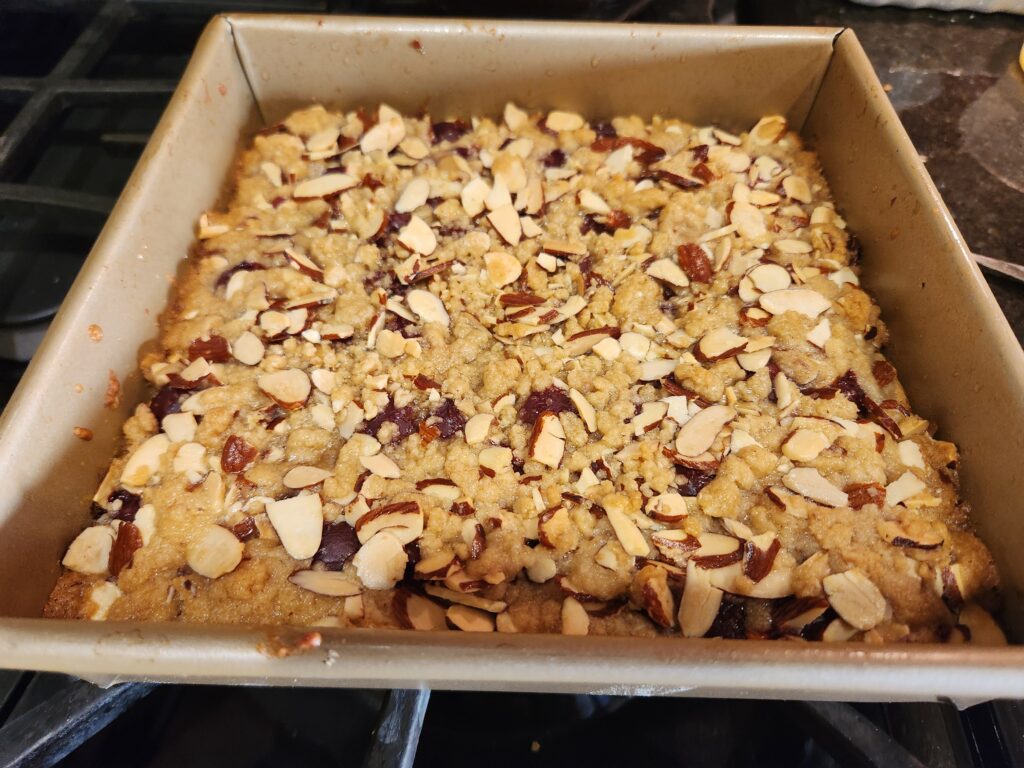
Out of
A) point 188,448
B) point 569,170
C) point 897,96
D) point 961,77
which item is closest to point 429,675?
point 188,448

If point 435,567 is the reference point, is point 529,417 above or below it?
above

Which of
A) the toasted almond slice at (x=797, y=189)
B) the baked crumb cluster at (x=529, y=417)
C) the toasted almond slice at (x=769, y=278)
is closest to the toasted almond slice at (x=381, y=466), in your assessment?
the baked crumb cluster at (x=529, y=417)

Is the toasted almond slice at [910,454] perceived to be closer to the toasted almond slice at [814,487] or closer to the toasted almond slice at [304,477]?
the toasted almond slice at [814,487]

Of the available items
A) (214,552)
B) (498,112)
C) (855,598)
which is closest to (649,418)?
(855,598)

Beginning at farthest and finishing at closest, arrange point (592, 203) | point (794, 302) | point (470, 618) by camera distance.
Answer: point (592, 203) → point (794, 302) → point (470, 618)

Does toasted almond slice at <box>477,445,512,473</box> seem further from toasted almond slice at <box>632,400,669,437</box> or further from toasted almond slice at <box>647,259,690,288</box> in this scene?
toasted almond slice at <box>647,259,690,288</box>

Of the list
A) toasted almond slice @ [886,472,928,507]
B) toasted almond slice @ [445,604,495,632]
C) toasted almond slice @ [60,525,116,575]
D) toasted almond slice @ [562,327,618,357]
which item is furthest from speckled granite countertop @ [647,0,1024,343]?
toasted almond slice @ [60,525,116,575]

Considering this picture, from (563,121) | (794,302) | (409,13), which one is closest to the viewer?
(794,302)

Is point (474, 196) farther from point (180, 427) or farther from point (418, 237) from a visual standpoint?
point (180, 427)
